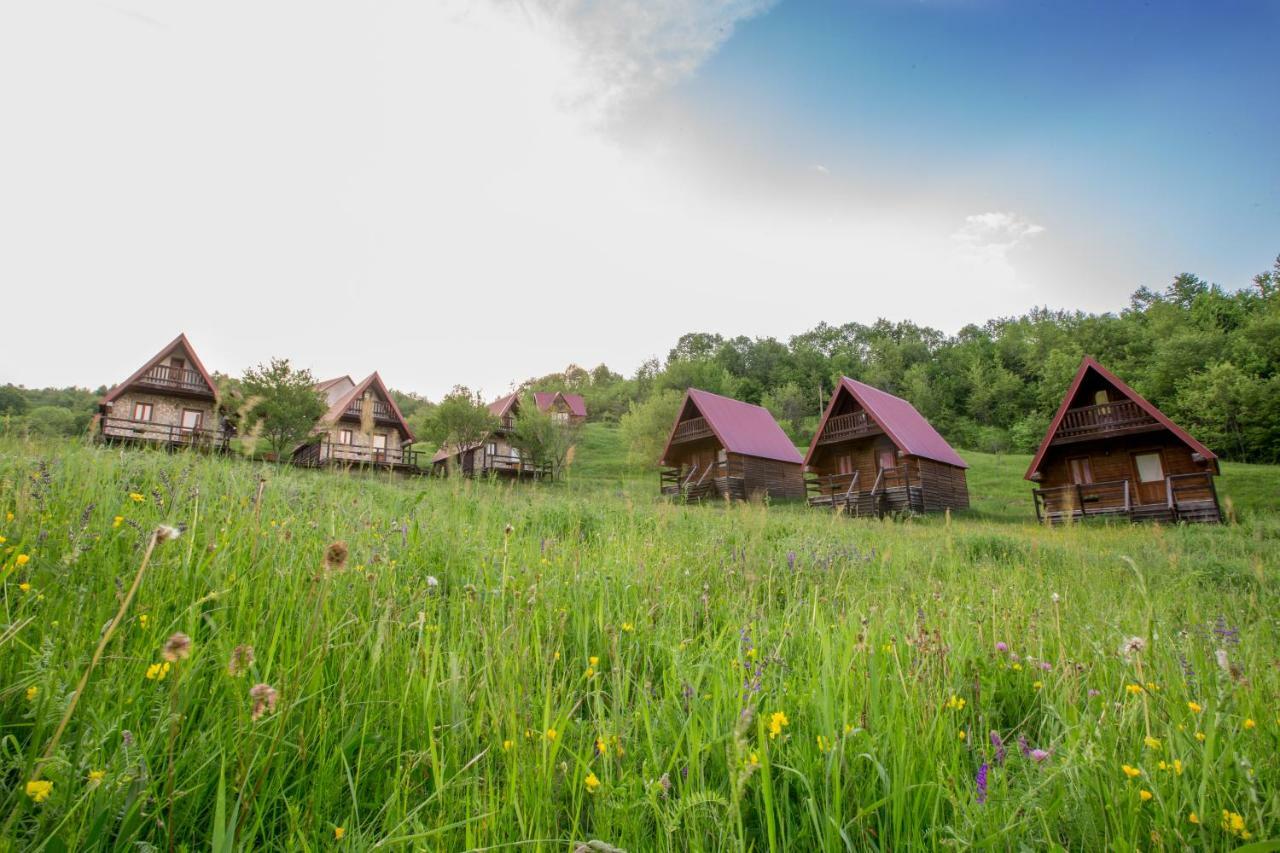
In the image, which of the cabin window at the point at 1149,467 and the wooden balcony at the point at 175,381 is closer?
the cabin window at the point at 1149,467

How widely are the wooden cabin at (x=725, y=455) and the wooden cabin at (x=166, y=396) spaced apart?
2429 centimetres

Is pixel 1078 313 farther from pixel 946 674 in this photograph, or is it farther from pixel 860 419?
pixel 946 674

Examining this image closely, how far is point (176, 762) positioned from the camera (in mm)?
1548

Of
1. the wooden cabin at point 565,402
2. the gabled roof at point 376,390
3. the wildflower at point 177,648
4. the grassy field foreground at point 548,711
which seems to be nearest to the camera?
the wildflower at point 177,648

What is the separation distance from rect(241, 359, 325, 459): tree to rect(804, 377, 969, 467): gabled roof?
23721mm

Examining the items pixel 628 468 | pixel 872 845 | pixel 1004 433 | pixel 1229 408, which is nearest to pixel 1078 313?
pixel 1004 433

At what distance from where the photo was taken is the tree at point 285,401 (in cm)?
2622

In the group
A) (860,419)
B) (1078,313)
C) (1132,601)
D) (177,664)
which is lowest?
(1132,601)

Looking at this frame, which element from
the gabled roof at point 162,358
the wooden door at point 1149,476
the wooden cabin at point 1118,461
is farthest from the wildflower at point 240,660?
the gabled roof at point 162,358

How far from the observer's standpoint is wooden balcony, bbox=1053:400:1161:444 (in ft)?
72.4

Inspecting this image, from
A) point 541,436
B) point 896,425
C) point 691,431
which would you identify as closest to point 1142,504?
point 896,425

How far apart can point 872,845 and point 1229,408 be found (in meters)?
55.9

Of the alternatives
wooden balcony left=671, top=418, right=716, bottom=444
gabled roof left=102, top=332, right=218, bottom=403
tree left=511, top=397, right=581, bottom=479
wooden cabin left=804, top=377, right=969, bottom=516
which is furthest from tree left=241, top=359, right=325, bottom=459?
wooden cabin left=804, top=377, right=969, bottom=516

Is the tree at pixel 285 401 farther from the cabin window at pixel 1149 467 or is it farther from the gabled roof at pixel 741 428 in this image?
the cabin window at pixel 1149 467
